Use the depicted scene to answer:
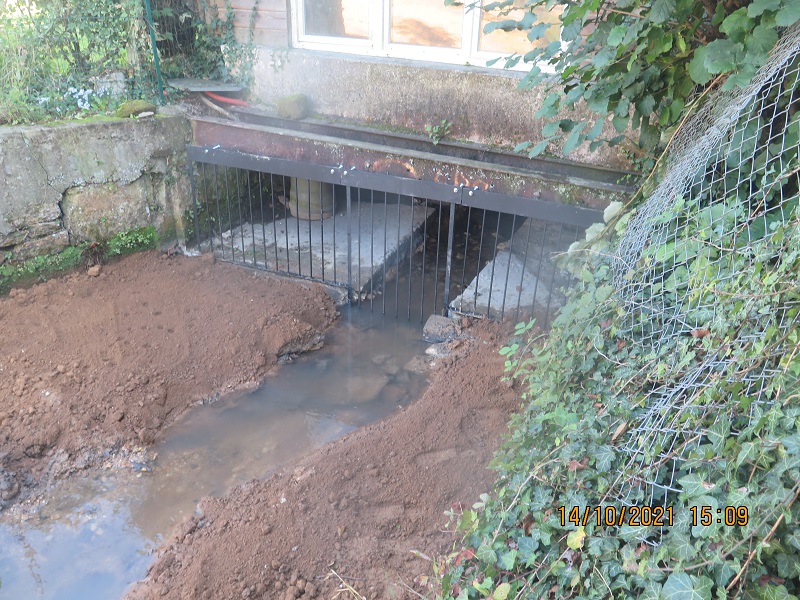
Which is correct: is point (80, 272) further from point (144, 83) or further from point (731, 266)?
point (731, 266)

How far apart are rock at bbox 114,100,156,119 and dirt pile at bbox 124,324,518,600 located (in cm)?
379

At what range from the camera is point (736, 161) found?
2744 mm

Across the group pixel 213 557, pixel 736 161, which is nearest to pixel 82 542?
pixel 213 557

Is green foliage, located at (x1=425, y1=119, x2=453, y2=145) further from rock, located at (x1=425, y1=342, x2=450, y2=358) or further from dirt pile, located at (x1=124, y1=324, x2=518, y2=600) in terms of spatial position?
dirt pile, located at (x1=124, y1=324, x2=518, y2=600)

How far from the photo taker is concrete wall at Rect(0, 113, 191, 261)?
535 cm

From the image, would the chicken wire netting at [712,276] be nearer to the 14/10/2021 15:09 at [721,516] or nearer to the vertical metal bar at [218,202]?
the 14/10/2021 15:09 at [721,516]

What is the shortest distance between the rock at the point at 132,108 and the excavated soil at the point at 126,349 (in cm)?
132

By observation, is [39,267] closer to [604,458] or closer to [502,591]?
[502,591]

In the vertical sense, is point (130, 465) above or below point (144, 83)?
below

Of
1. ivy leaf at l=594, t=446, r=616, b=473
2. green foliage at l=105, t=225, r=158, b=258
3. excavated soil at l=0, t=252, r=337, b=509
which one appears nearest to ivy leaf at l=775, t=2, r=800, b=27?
ivy leaf at l=594, t=446, r=616, b=473

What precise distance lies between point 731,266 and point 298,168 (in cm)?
392

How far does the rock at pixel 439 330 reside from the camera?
5.34 m
